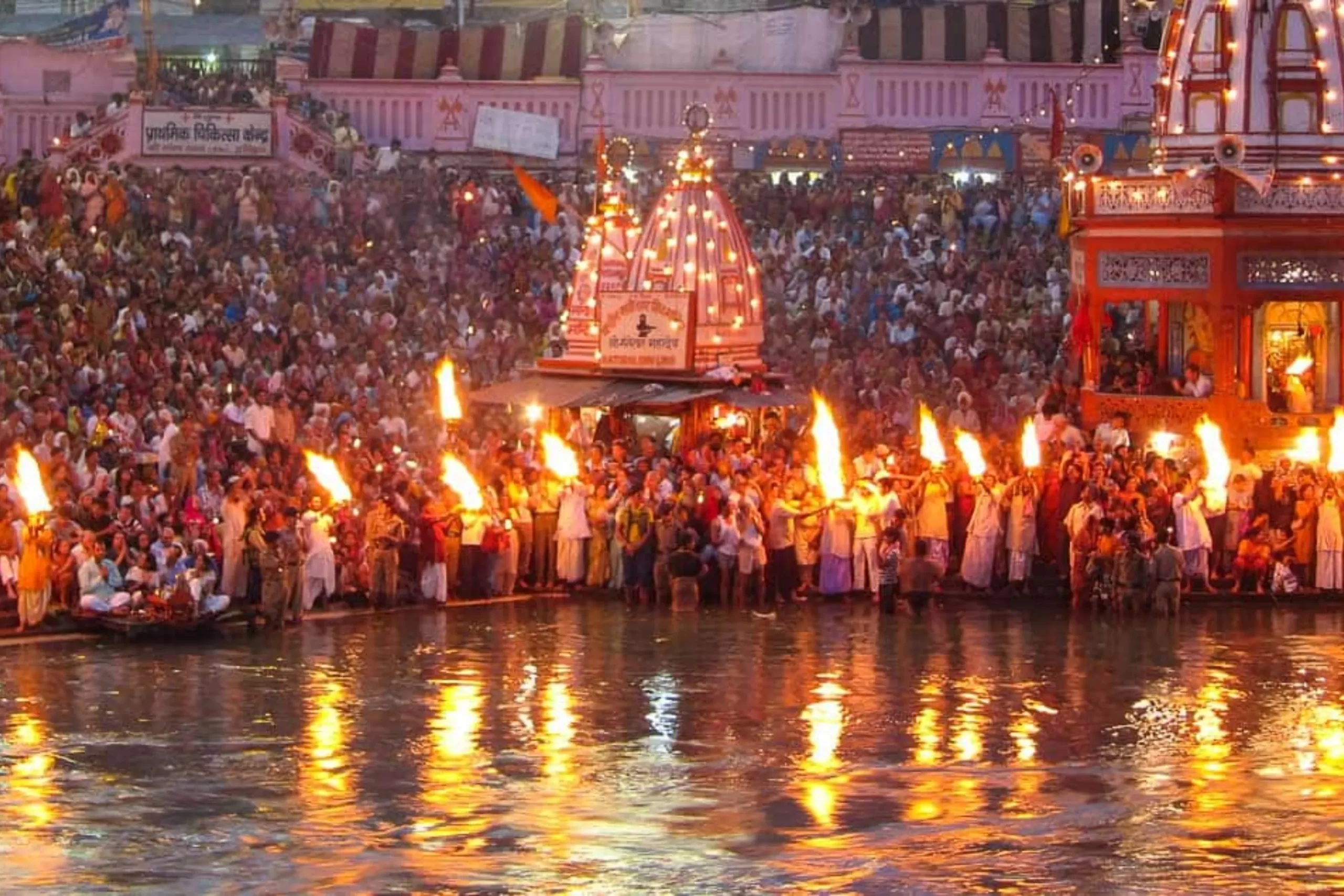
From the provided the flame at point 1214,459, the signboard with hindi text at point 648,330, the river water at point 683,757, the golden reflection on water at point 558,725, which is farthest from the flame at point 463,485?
the flame at point 1214,459

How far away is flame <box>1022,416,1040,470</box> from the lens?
94.4 feet

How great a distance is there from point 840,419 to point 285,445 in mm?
5837

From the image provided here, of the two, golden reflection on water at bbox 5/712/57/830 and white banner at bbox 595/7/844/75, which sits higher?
white banner at bbox 595/7/844/75

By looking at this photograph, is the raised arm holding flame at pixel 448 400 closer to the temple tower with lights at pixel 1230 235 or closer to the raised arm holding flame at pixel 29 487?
the raised arm holding flame at pixel 29 487

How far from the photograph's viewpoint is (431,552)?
87.0ft

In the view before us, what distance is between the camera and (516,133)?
42.9 meters

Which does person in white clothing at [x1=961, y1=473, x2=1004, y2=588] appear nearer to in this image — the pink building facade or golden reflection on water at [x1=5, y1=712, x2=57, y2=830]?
golden reflection on water at [x1=5, y1=712, x2=57, y2=830]

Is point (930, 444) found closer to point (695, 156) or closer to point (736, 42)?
point (695, 156)

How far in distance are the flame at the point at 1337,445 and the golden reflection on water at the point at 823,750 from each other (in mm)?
7951

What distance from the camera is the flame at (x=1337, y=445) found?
1141 inches

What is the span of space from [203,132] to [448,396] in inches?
403

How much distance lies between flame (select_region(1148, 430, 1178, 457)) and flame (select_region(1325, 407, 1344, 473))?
1624 millimetres

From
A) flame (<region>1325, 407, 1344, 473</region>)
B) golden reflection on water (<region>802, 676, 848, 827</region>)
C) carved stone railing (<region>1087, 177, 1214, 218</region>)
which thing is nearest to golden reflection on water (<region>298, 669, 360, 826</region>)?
golden reflection on water (<region>802, 676, 848, 827</region>)

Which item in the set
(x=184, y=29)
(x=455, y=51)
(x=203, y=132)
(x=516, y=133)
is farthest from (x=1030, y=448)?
(x=184, y=29)
